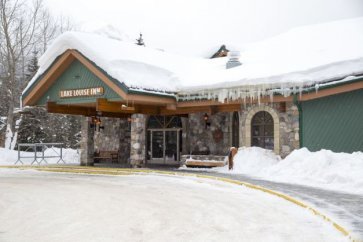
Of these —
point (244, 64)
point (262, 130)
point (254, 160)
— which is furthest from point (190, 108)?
point (254, 160)

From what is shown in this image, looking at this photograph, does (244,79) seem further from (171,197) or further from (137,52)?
(171,197)

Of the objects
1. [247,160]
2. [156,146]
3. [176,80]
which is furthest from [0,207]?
[156,146]

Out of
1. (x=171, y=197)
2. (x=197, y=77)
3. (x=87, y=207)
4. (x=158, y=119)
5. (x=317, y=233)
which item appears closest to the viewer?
(x=317, y=233)

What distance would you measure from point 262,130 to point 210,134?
153 inches

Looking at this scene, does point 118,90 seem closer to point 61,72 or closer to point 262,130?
point 61,72

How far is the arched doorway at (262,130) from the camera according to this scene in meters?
17.4

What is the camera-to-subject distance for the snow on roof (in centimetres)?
1569

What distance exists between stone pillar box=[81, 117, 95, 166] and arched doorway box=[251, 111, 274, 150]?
8.90m

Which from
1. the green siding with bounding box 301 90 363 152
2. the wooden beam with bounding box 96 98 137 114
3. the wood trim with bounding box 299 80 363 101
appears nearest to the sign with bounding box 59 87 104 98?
the wooden beam with bounding box 96 98 137 114

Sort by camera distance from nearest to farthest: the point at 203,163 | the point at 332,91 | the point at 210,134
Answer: the point at 332,91 → the point at 203,163 → the point at 210,134

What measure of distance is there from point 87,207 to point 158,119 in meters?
14.4

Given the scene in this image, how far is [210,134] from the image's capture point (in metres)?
21.0

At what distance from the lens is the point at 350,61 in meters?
15.0

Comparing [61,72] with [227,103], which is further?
[61,72]
